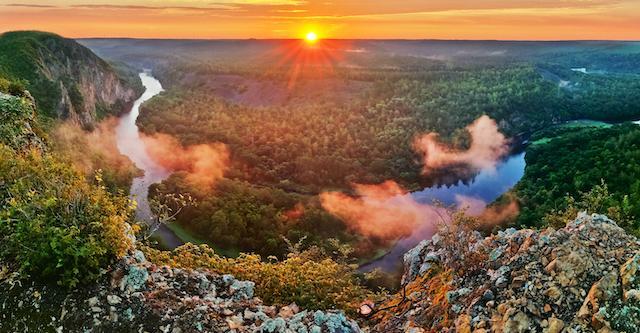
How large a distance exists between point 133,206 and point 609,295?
53.9ft

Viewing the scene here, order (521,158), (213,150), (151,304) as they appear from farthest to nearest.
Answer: (521,158) < (213,150) < (151,304)

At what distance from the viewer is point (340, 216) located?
83.8 meters

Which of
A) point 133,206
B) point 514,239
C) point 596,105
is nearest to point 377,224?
point 514,239

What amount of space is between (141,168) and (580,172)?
80903 millimetres

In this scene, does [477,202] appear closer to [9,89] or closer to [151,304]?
[9,89]

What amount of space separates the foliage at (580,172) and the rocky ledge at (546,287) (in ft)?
131

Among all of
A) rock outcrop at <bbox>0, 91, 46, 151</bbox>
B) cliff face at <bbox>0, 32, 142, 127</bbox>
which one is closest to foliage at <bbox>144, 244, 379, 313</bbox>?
rock outcrop at <bbox>0, 91, 46, 151</bbox>

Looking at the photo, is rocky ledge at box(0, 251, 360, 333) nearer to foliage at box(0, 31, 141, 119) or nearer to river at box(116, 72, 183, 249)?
river at box(116, 72, 183, 249)

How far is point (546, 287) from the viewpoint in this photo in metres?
18.2

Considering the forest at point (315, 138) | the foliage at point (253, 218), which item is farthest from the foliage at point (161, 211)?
the forest at point (315, 138)

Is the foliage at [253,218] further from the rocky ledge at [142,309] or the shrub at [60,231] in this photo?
the shrub at [60,231]

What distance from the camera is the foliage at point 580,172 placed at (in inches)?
2872

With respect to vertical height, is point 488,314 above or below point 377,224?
above

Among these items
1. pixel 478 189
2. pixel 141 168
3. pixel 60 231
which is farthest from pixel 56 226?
pixel 478 189
